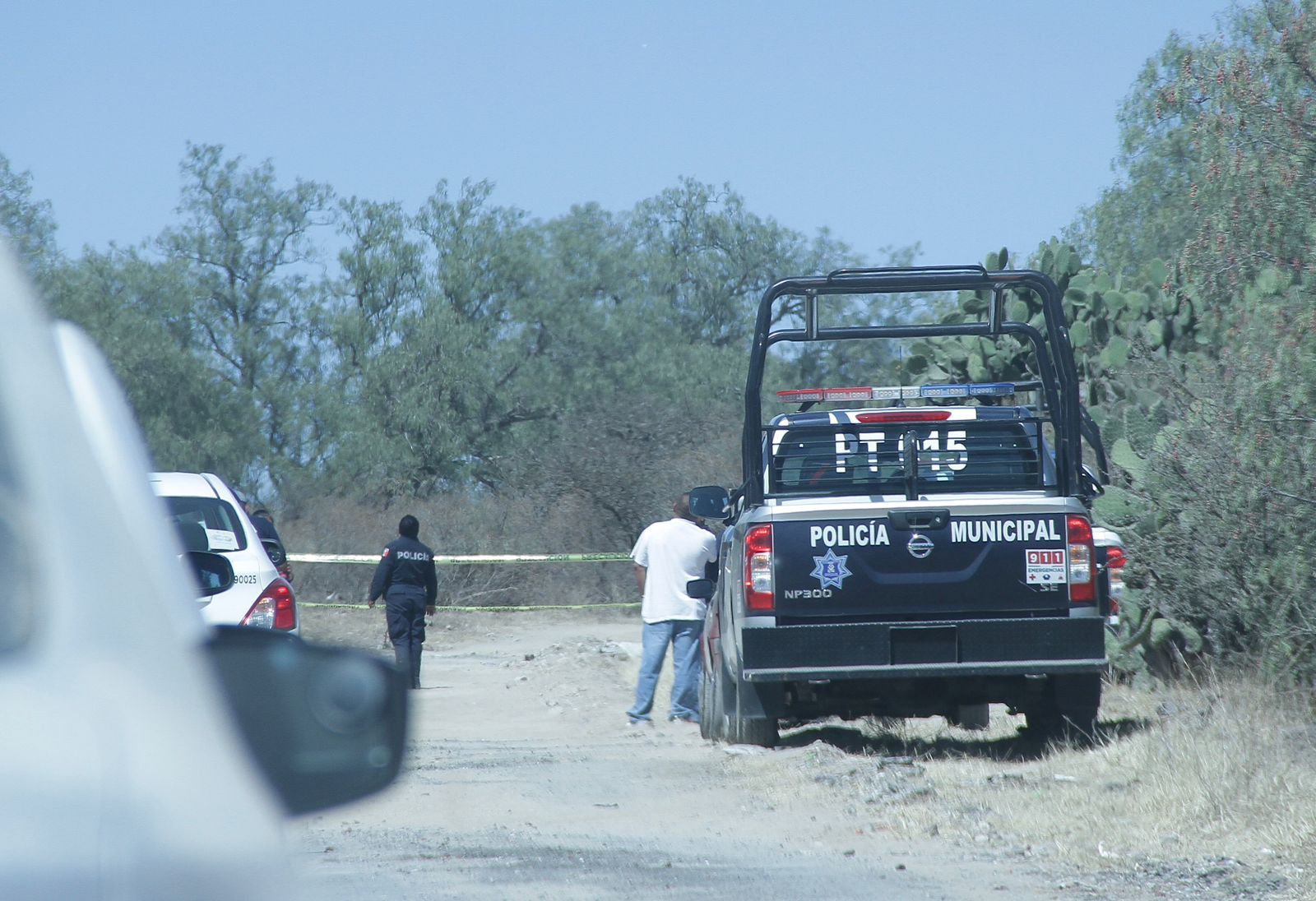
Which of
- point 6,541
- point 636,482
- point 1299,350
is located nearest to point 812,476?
point 1299,350

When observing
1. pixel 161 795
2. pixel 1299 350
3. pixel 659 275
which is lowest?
pixel 161 795

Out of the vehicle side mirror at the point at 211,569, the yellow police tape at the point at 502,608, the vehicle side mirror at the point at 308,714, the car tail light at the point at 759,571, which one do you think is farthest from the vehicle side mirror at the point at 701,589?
the yellow police tape at the point at 502,608

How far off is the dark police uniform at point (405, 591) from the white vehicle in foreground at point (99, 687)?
40.8 feet

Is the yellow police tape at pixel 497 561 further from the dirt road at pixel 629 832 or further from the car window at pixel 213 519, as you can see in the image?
the car window at pixel 213 519

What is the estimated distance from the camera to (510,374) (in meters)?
40.1

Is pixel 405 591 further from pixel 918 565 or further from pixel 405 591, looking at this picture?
pixel 918 565

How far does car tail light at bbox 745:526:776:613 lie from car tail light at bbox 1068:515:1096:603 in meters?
1.62

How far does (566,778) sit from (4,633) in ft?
25.0

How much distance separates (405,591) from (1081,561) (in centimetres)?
681

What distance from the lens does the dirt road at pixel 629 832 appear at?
574 centimetres

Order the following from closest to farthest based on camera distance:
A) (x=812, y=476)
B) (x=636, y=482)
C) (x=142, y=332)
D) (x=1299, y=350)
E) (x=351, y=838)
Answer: (x=351, y=838) < (x=1299, y=350) < (x=812, y=476) < (x=636, y=482) < (x=142, y=332)

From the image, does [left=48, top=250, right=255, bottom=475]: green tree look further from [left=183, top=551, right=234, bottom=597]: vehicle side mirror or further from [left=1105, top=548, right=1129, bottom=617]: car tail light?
[left=183, top=551, right=234, bottom=597]: vehicle side mirror

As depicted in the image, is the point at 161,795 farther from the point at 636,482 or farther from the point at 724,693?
the point at 636,482

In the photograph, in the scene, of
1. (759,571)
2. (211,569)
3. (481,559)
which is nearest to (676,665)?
(759,571)
